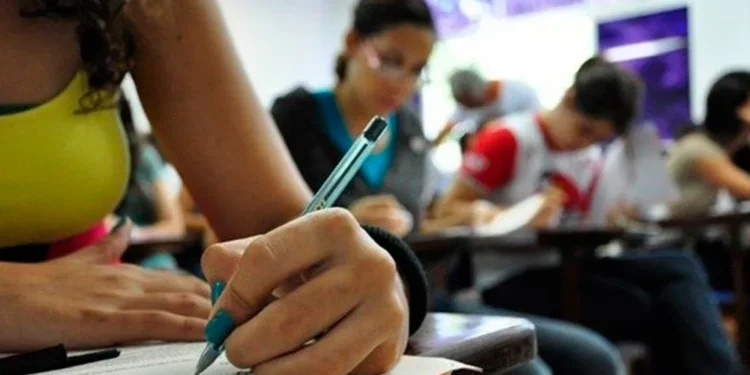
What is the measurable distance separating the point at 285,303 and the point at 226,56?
0.42 metres

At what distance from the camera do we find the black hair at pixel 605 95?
245 centimetres

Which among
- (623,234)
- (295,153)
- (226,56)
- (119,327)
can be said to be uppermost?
(226,56)

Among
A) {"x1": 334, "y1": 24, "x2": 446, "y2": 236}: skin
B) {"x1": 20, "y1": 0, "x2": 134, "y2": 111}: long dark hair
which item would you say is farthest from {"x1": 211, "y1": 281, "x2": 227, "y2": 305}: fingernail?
{"x1": 334, "y1": 24, "x2": 446, "y2": 236}: skin

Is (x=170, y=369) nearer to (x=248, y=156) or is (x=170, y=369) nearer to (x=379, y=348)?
(x=379, y=348)

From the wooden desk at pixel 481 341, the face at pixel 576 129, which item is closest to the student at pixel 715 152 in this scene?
the face at pixel 576 129

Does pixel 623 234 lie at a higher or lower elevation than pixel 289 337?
lower

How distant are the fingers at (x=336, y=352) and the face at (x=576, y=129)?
2070mm

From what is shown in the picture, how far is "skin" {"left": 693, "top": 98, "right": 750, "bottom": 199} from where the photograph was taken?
333 centimetres

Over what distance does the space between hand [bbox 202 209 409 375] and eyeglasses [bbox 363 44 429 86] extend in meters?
1.44

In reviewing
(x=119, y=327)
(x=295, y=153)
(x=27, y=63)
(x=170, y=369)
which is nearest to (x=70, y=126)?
(x=27, y=63)

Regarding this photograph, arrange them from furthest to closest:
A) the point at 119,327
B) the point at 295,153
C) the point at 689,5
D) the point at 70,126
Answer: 1. the point at 689,5
2. the point at 295,153
3. the point at 70,126
4. the point at 119,327

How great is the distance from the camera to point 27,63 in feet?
2.47

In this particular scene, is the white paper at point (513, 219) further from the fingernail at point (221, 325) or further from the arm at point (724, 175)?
the fingernail at point (221, 325)

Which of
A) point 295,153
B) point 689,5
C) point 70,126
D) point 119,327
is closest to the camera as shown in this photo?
point 119,327
